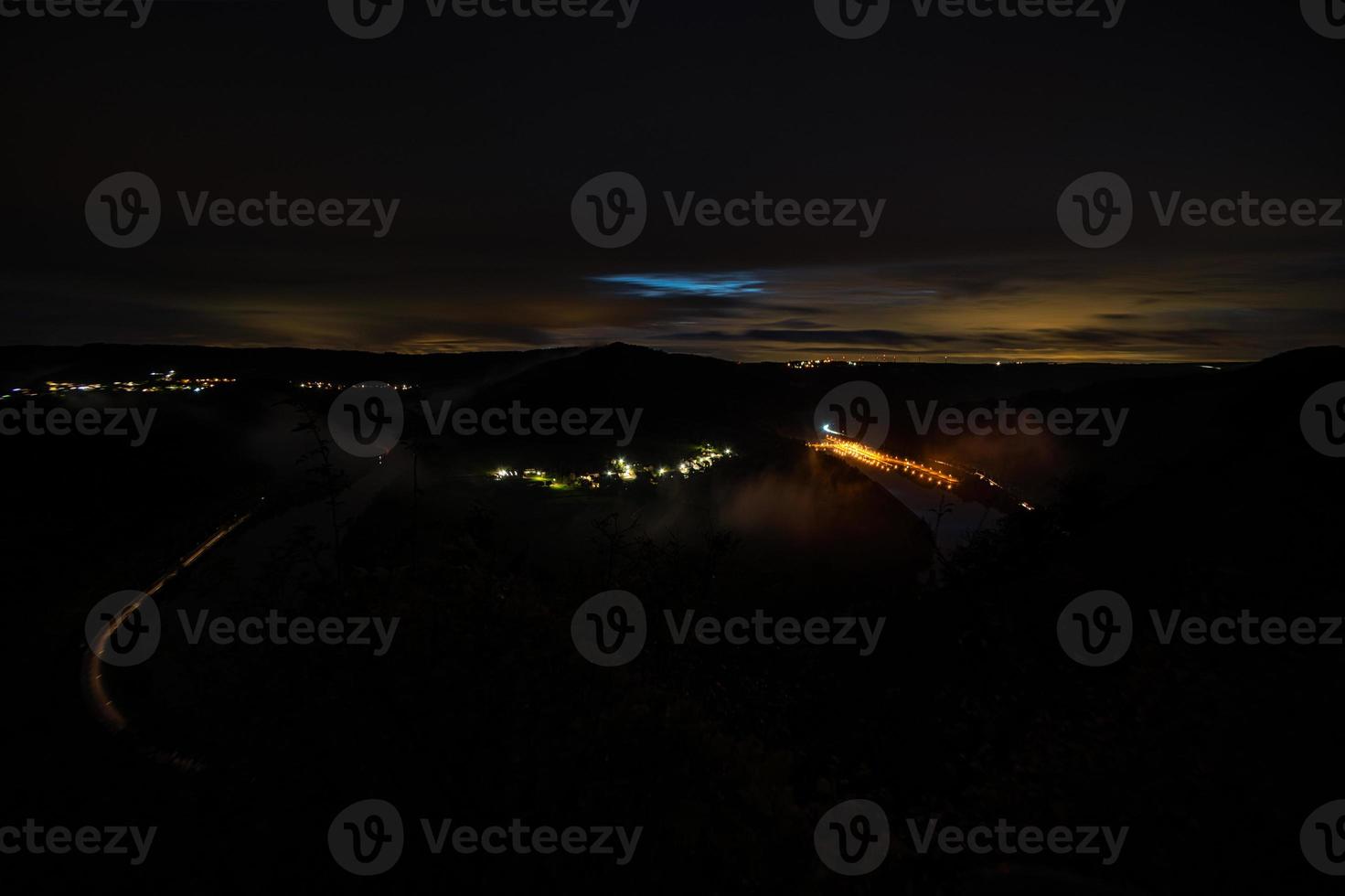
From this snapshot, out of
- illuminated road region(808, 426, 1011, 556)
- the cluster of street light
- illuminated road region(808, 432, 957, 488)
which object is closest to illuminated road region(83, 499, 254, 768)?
the cluster of street light

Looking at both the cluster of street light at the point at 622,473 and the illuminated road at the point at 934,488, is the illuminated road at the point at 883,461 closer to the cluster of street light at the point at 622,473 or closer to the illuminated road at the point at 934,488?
the illuminated road at the point at 934,488

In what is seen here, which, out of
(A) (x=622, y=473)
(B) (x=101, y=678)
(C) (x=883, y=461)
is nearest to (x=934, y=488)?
(C) (x=883, y=461)

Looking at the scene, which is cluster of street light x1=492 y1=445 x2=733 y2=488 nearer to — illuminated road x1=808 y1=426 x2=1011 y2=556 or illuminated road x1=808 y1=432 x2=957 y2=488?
illuminated road x1=808 y1=426 x2=1011 y2=556

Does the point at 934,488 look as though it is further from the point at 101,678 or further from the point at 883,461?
the point at 101,678

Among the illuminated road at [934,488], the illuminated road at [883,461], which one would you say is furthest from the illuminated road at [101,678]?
the illuminated road at [883,461]

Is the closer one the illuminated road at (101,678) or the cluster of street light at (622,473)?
the illuminated road at (101,678)

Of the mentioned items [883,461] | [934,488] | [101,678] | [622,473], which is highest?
[883,461]

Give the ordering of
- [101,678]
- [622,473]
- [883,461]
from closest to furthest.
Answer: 1. [101,678]
2. [622,473]
3. [883,461]

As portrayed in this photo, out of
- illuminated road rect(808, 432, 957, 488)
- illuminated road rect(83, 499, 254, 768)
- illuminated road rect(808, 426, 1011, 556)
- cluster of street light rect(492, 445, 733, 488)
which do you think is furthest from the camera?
illuminated road rect(808, 432, 957, 488)

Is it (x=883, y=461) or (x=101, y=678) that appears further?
(x=883, y=461)

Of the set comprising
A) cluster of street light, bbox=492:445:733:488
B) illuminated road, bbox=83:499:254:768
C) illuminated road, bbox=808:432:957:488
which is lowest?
illuminated road, bbox=83:499:254:768

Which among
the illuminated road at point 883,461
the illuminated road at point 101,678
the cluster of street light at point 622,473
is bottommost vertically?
the illuminated road at point 101,678
